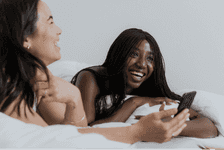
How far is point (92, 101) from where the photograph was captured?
100 cm

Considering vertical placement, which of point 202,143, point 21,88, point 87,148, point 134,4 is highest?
point 134,4

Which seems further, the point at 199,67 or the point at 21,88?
the point at 199,67

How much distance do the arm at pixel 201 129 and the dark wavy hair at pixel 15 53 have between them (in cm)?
66

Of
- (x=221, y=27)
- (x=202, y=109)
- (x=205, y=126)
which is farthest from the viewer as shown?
(x=221, y=27)

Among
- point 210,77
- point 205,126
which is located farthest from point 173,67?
point 205,126

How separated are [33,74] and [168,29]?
4.51 ft

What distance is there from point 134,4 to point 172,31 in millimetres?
391

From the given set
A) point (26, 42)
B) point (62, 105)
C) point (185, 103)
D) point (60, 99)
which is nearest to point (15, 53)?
point (26, 42)

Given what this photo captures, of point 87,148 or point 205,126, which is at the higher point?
point 87,148

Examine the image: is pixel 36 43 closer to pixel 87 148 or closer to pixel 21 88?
pixel 21 88

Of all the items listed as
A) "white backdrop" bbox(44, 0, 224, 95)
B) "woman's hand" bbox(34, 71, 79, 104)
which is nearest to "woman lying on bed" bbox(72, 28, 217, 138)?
"woman's hand" bbox(34, 71, 79, 104)

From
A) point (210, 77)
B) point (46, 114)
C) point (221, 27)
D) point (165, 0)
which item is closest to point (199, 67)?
point (210, 77)

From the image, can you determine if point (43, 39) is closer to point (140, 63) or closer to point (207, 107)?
point (140, 63)

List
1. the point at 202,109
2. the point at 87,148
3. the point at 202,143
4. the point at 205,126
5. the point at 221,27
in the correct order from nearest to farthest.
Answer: the point at 87,148, the point at 202,143, the point at 205,126, the point at 202,109, the point at 221,27
